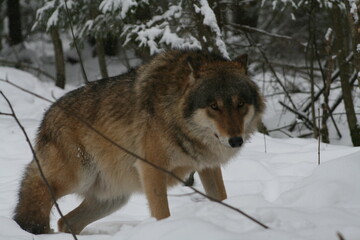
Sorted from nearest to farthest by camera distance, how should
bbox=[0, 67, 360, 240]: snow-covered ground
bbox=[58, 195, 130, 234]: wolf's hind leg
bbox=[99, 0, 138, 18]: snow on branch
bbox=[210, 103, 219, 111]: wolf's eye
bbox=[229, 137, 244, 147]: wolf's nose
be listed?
bbox=[0, 67, 360, 240]: snow-covered ground < bbox=[229, 137, 244, 147]: wolf's nose < bbox=[210, 103, 219, 111]: wolf's eye < bbox=[58, 195, 130, 234]: wolf's hind leg < bbox=[99, 0, 138, 18]: snow on branch

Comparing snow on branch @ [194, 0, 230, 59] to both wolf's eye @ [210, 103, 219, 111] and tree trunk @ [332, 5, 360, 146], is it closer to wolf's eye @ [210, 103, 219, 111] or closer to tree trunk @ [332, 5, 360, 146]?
tree trunk @ [332, 5, 360, 146]

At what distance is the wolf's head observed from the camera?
155 inches

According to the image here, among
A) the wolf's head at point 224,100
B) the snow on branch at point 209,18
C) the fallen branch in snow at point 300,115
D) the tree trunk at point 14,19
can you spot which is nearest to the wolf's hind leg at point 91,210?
the wolf's head at point 224,100

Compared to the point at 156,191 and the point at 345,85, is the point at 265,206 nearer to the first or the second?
the point at 156,191

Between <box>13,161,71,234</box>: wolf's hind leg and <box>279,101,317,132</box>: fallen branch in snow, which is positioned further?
<box>279,101,317,132</box>: fallen branch in snow

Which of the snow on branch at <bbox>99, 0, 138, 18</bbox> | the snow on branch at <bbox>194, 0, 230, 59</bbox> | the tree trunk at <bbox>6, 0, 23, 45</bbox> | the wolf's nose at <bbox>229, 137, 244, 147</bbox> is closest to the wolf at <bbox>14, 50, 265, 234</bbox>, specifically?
the wolf's nose at <bbox>229, 137, 244, 147</bbox>

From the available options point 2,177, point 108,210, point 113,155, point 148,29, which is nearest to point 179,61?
point 113,155

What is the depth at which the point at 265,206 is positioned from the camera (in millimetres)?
2988

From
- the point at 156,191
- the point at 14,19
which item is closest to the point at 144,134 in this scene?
the point at 156,191

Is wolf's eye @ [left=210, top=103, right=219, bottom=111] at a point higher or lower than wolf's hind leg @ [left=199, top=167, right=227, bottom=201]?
higher

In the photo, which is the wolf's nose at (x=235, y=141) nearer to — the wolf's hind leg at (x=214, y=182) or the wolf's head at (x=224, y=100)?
the wolf's head at (x=224, y=100)

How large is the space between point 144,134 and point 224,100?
85cm

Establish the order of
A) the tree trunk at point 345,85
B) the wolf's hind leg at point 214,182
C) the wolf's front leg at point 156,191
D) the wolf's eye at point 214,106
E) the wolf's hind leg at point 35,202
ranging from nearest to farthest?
the wolf's eye at point 214,106 → the wolf's front leg at point 156,191 → the wolf's hind leg at point 35,202 → the wolf's hind leg at point 214,182 → the tree trunk at point 345,85

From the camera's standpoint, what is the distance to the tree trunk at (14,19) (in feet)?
64.3
